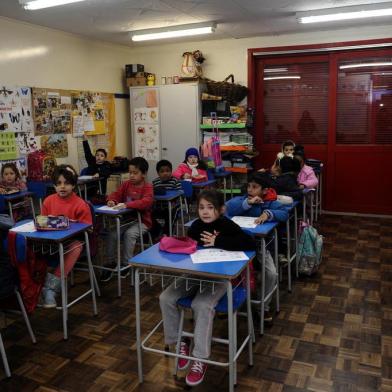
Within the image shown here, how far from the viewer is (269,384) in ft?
7.77

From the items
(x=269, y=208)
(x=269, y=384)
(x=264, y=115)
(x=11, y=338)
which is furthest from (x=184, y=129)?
(x=269, y=384)

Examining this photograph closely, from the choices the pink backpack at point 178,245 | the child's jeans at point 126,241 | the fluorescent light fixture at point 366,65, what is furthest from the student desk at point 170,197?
the fluorescent light fixture at point 366,65

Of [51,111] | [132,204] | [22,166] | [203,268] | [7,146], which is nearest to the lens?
[203,268]

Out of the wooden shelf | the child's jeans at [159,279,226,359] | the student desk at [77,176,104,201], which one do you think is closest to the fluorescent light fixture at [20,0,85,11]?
the student desk at [77,176,104,201]

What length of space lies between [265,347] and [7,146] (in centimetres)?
380

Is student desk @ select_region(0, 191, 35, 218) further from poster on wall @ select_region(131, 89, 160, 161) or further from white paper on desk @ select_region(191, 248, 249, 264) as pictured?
white paper on desk @ select_region(191, 248, 249, 264)

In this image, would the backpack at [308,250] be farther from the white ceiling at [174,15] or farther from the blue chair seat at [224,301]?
the white ceiling at [174,15]

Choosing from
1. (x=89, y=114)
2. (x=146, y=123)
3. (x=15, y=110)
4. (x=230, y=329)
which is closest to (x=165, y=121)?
(x=146, y=123)

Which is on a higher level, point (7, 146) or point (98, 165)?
point (7, 146)

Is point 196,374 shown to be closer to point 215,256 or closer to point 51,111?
point 215,256

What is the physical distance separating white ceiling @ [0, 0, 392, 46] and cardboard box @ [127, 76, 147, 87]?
0.83 m

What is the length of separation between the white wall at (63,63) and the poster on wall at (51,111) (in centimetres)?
12

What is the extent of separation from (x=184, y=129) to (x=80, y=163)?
1.63 m

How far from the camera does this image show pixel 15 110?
5102mm
